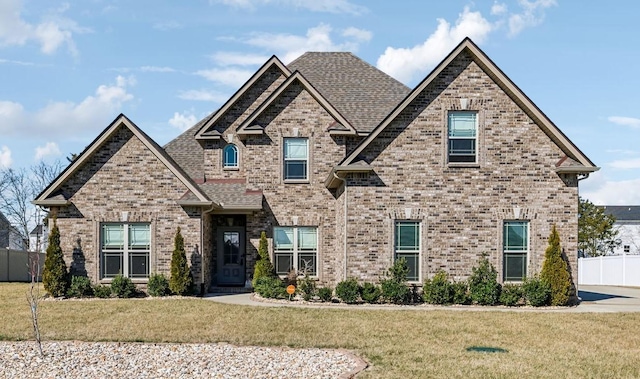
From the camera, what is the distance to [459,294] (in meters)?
18.8

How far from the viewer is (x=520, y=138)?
64.3ft

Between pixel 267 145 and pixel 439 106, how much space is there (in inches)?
267

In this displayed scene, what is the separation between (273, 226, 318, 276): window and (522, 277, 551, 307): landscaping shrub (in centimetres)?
745

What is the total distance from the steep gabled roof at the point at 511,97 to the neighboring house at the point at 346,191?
0.13ft

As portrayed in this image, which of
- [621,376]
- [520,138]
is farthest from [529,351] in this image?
[520,138]

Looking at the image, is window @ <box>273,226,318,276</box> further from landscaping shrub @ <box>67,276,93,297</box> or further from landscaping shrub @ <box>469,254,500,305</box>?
landscaping shrub @ <box>67,276,93,297</box>

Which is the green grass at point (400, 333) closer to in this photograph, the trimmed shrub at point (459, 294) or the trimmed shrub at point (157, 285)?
the trimmed shrub at point (157, 285)

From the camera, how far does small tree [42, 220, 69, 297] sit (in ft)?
65.7

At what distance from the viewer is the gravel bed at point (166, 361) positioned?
9.66 metres

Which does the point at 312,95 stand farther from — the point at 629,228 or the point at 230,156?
the point at 629,228

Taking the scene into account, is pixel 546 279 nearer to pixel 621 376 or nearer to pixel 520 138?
pixel 520 138

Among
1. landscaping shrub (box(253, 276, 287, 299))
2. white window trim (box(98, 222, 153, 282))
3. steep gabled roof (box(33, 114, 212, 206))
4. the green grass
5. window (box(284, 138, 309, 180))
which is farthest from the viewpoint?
window (box(284, 138, 309, 180))

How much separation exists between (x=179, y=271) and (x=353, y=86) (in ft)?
35.7

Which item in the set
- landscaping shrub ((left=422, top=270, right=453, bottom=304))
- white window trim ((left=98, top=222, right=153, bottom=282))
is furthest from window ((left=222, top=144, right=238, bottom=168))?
landscaping shrub ((left=422, top=270, right=453, bottom=304))
